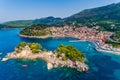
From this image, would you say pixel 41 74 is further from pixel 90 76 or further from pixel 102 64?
pixel 102 64

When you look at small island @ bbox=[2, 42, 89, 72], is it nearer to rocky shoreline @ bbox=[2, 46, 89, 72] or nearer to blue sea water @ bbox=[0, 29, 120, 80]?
rocky shoreline @ bbox=[2, 46, 89, 72]

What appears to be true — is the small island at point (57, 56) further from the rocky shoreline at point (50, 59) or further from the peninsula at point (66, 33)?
the peninsula at point (66, 33)

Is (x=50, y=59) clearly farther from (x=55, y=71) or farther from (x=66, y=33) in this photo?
(x=66, y=33)

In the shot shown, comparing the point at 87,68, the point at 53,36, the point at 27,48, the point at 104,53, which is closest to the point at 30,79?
the point at 87,68

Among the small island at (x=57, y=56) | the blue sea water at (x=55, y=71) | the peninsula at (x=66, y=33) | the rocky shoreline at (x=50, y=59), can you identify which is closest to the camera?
the blue sea water at (x=55, y=71)

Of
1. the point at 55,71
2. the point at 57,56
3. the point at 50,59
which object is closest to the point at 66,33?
the point at 57,56

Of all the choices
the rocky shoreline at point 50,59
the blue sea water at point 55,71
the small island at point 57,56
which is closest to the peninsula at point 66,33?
the small island at point 57,56

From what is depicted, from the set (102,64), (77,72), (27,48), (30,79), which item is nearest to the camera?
(30,79)

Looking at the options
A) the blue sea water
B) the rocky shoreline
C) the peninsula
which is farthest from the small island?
the peninsula
